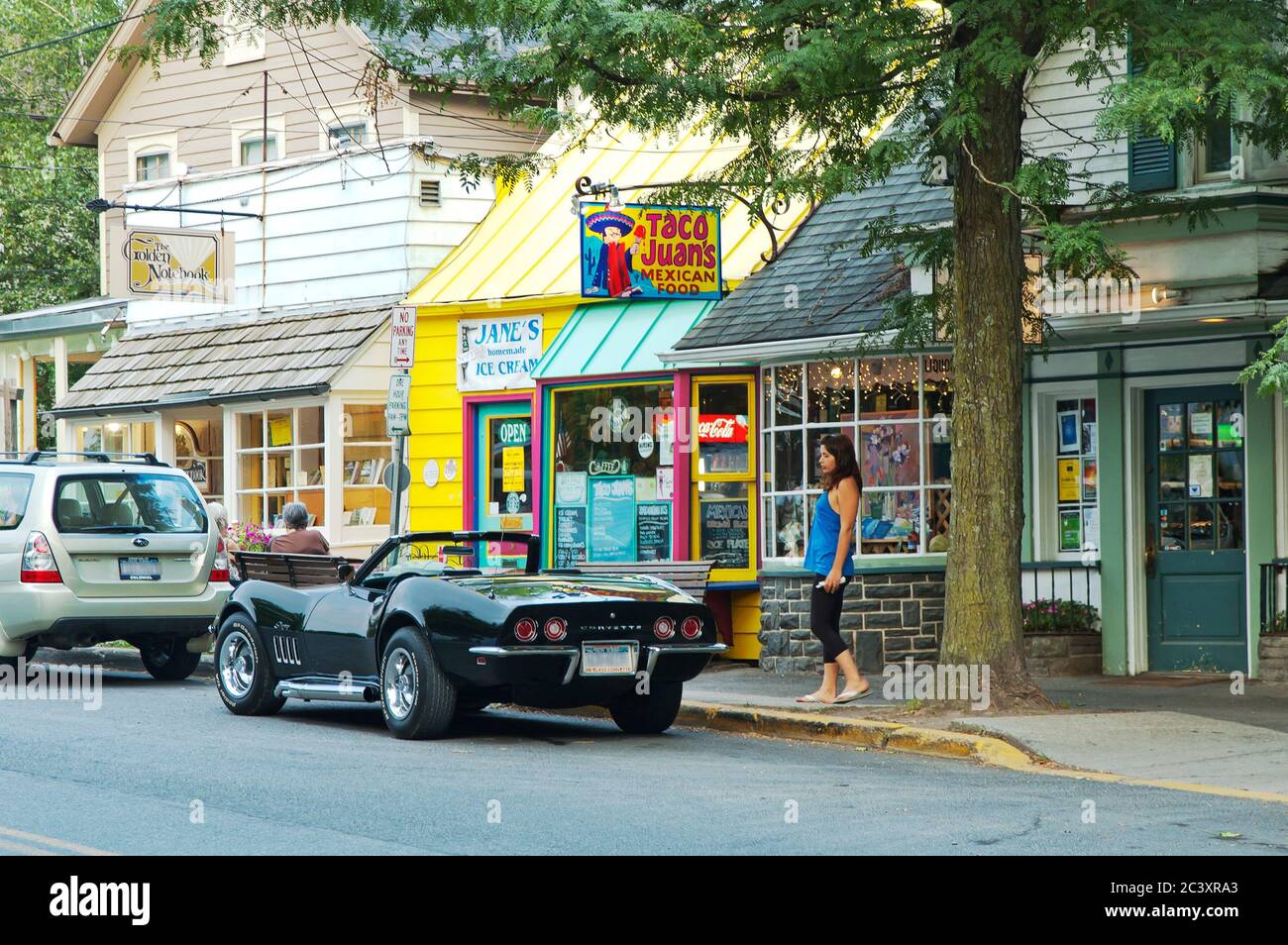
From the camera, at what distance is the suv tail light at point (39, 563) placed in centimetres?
1433

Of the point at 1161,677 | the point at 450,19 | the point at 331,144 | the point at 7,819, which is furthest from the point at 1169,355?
the point at 331,144

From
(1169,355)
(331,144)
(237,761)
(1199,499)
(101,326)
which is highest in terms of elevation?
(331,144)

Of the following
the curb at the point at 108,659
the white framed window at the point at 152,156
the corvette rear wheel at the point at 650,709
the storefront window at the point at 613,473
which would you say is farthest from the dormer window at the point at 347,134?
the corvette rear wheel at the point at 650,709

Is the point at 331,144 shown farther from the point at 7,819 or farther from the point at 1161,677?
the point at 7,819

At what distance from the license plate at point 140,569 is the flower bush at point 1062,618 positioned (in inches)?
289

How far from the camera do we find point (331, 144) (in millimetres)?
22469

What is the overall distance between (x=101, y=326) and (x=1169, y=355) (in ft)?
54.7

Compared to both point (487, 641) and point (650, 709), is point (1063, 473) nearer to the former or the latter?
point (650, 709)

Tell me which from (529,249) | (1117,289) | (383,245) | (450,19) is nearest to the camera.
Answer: (450,19)

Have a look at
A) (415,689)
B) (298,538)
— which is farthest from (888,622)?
(415,689)

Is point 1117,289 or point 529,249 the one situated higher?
point 529,249

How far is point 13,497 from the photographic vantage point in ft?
48.4

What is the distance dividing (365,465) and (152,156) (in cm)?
638

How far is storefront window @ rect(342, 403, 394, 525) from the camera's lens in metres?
22.0
